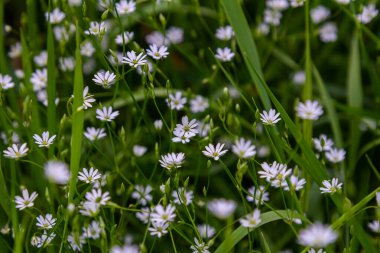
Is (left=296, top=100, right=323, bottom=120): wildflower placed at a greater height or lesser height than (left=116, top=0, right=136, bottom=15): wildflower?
lesser

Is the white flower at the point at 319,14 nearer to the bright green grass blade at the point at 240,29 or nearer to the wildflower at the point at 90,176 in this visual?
the bright green grass blade at the point at 240,29

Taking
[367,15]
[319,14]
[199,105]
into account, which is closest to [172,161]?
[199,105]

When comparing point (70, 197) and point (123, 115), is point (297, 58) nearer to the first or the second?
point (123, 115)

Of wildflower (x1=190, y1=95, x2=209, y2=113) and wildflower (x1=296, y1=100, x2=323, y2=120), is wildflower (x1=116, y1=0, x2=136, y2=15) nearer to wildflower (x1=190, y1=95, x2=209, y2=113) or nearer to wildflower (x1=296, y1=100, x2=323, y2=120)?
wildflower (x1=190, y1=95, x2=209, y2=113)

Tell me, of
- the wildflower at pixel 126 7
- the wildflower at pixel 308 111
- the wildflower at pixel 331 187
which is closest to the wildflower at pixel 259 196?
the wildflower at pixel 331 187

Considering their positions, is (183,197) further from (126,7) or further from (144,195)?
(126,7)

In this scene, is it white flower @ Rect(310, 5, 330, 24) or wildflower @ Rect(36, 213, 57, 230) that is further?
white flower @ Rect(310, 5, 330, 24)

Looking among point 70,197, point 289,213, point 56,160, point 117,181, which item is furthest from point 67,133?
point 289,213

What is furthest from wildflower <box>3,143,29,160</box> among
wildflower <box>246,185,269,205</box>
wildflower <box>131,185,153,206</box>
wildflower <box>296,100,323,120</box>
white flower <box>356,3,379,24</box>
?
white flower <box>356,3,379,24</box>

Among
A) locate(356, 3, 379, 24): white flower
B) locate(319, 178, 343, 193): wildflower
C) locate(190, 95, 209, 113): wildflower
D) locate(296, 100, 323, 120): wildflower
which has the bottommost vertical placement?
locate(319, 178, 343, 193): wildflower
